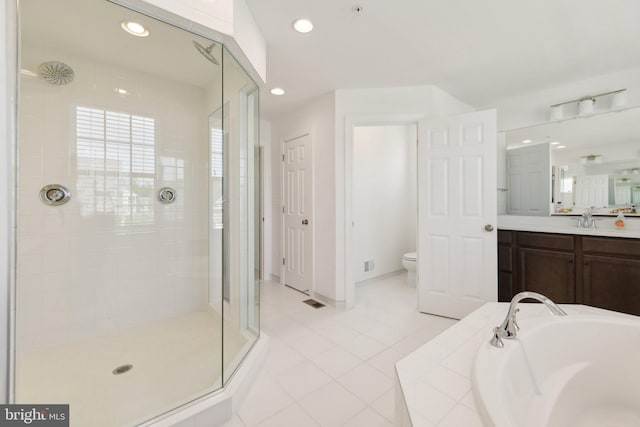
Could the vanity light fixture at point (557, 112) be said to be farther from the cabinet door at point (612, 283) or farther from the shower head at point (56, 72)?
the shower head at point (56, 72)

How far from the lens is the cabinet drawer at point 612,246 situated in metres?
1.97

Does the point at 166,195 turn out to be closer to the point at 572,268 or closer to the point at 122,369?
the point at 122,369

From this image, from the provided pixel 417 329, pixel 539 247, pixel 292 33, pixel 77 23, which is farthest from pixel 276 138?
pixel 539 247

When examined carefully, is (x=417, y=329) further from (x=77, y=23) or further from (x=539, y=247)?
(x=77, y=23)

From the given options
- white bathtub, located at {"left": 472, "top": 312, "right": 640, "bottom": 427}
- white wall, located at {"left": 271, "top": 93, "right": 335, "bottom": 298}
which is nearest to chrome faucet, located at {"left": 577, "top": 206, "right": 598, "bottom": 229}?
white bathtub, located at {"left": 472, "top": 312, "right": 640, "bottom": 427}

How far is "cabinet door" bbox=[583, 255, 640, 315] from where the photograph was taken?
1.97 meters

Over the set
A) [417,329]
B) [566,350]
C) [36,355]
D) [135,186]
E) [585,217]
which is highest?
[135,186]

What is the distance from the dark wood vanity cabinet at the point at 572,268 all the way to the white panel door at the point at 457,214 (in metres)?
0.38

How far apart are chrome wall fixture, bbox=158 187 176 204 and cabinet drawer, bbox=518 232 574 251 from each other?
3242mm

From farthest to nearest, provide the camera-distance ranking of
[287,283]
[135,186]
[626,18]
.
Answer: [287,283], [135,186], [626,18]

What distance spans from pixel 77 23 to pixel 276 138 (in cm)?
233

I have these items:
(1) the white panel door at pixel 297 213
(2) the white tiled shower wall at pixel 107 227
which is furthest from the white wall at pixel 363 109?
(2) the white tiled shower wall at pixel 107 227

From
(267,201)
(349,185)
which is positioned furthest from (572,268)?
(267,201)

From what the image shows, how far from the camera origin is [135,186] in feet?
7.09
